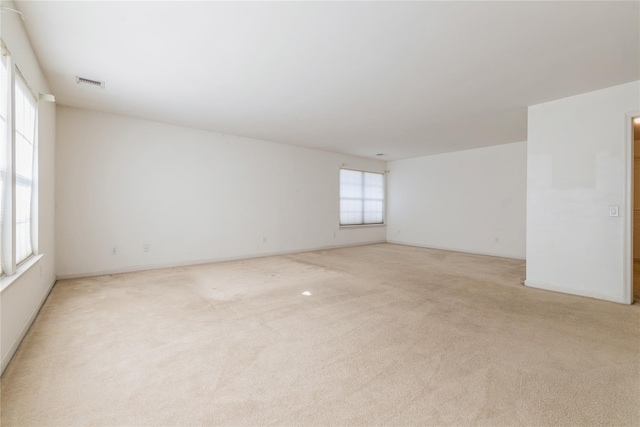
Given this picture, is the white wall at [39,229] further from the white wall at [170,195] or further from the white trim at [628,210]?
the white trim at [628,210]

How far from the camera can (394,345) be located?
219 centimetres

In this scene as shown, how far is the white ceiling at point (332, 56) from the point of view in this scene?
2.12m

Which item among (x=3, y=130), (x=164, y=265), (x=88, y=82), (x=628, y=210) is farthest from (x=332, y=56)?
(x=164, y=265)

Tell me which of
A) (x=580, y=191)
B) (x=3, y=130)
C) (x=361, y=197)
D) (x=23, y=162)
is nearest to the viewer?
(x=3, y=130)

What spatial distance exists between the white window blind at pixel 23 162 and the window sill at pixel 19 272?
0.16 ft

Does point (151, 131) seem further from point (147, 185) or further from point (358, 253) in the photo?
point (358, 253)

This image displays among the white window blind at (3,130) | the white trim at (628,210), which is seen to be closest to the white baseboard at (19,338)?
the white window blind at (3,130)

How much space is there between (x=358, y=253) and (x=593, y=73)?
16.0 feet

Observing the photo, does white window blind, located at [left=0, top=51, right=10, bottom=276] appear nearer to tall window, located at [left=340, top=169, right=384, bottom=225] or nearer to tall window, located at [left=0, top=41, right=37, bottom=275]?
tall window, located at [left=0, top=41, right=37, bottom=275]

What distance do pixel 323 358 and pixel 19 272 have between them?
248 centimetres

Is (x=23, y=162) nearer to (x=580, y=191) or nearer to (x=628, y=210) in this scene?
(x=580, y=191)

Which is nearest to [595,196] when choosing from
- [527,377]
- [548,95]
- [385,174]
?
[548,95]

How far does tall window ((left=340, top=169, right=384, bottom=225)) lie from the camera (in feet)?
25.9

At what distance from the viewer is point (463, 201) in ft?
23.2
